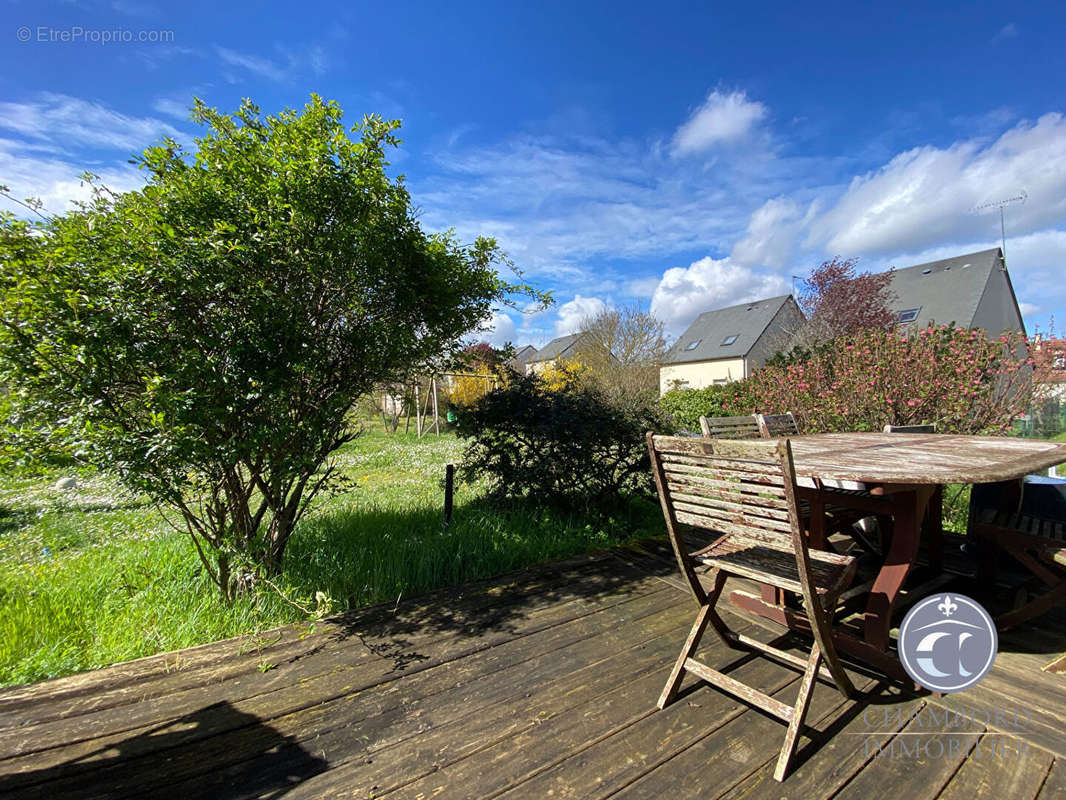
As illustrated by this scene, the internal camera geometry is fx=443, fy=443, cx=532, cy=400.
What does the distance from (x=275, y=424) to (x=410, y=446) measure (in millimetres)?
8833

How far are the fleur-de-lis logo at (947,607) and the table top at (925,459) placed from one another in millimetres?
583

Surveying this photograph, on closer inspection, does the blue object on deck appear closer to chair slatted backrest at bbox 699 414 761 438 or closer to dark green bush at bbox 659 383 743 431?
chair slatted backrest at bbox 699 414 761 438

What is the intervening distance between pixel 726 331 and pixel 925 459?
2525 centimetres

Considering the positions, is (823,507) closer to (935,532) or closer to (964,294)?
(935,532)

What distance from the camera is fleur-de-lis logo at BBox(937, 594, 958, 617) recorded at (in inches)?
76.3

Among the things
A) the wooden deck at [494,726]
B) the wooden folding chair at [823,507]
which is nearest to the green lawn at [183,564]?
the wooden deck at [494,726]

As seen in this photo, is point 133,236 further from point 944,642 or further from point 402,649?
point 944,642

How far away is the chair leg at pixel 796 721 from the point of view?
1.49m

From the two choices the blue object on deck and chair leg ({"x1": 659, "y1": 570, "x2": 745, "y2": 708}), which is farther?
the blue object on deck

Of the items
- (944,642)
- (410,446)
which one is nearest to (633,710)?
(944,642)

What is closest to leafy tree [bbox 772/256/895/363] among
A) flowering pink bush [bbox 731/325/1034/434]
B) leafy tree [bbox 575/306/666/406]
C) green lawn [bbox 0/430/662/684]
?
leafy tree [bbox 575/306/666/406]

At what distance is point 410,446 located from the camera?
11.2 m

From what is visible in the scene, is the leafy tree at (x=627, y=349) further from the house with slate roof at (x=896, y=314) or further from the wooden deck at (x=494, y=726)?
the wooden deck at (x=494, y=726)

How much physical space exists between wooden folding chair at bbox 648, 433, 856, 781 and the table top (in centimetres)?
39
